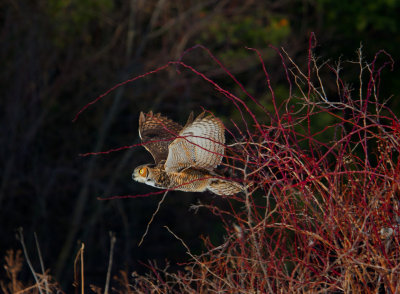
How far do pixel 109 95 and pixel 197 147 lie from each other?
609 centimetres

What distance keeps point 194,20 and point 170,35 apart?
0.43m

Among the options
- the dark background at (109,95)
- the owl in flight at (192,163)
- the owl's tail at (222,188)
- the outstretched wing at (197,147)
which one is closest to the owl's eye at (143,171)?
the owl in flight at (192,163)

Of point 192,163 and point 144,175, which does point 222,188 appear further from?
point 144,175

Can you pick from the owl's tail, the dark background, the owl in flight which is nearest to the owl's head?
the owl in flight

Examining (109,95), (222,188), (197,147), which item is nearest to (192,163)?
(197,147)

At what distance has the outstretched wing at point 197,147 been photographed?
276 cm

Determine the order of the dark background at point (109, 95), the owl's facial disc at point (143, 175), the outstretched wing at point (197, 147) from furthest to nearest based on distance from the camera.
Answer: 1. the dark background at point (109, 95)
2. the owl's facial disc at point (143, 175)
3. the outstretched wing at point (197, 147)

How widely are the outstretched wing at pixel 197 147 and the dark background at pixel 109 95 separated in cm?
511

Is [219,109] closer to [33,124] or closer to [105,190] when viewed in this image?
[105,190]

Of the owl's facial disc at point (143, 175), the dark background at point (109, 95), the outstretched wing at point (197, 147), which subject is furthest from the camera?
the dark background at point (109, 95)

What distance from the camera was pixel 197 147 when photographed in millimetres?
2861

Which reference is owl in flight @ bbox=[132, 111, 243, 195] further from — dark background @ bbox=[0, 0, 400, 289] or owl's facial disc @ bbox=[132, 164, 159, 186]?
dark background @ bbox=[0, 0, 400, 289]

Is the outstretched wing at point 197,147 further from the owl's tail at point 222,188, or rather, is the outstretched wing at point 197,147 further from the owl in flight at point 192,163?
the owl's tail at point 222,188

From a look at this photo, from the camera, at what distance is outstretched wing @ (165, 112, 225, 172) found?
2.76m
